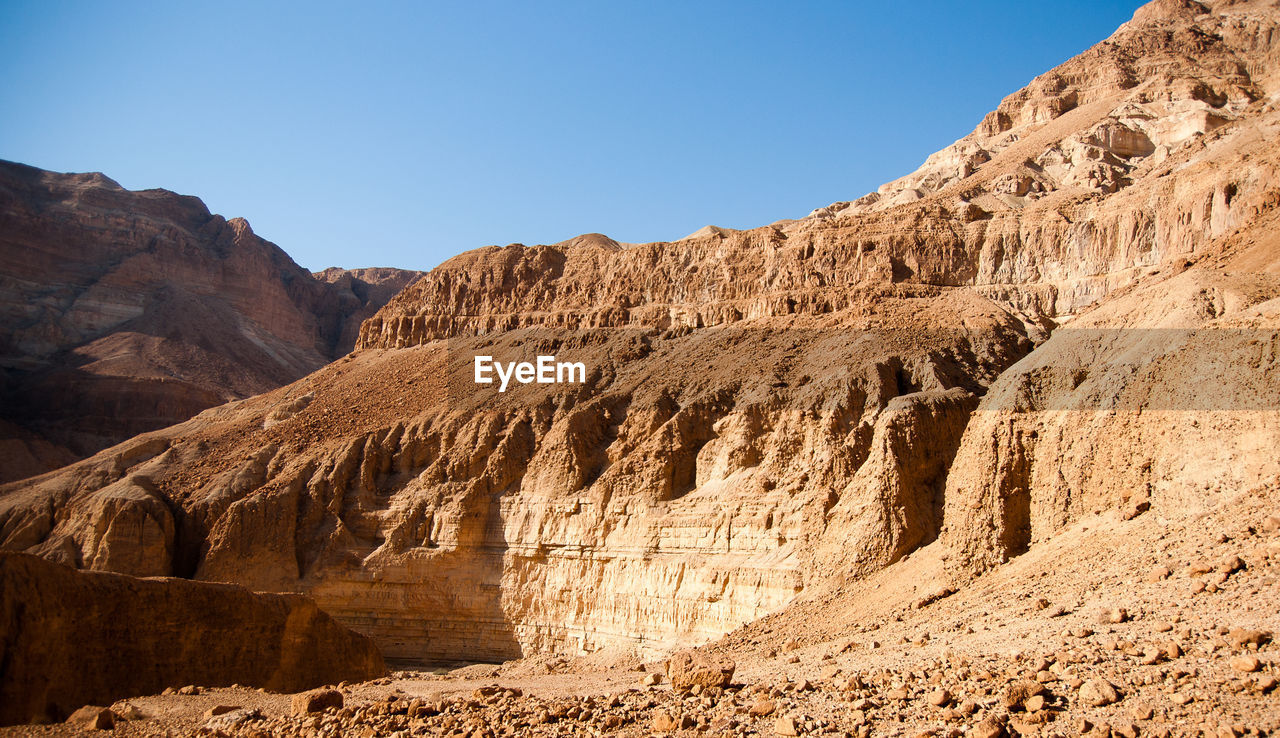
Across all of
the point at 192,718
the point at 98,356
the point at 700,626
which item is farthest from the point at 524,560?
the point at 98,356

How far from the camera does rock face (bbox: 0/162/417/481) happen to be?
67.8 metres

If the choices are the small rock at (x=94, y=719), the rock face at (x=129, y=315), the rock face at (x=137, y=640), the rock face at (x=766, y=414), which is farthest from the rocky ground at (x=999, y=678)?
the rock face at (x=129, y=315)

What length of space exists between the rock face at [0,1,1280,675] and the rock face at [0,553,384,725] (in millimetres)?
10700

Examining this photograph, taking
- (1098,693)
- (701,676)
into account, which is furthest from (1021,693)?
(701,676)

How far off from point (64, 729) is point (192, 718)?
1.82 meters

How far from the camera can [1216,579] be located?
13852 millimetres

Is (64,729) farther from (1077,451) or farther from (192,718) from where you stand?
(1077,451)

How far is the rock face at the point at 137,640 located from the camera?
56.8 feet

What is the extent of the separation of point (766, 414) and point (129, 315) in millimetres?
70413

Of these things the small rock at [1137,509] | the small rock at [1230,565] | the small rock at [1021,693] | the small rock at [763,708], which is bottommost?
the small rock at [763,708]

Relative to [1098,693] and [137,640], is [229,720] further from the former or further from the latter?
[1098,693]

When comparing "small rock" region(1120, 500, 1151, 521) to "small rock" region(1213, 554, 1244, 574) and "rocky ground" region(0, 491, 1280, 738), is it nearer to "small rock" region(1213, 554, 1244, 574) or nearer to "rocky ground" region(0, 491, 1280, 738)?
"rocky ground" region(0, 491, 1280, 738)

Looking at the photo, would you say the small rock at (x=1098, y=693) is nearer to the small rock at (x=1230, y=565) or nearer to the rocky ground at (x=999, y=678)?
the rocky ground at (x=999, y=678)

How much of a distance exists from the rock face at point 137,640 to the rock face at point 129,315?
42.7 meters
